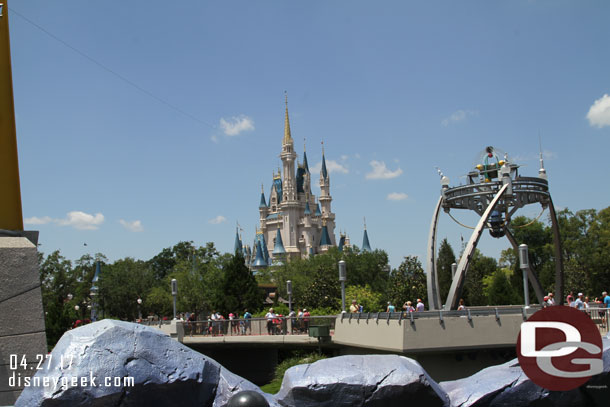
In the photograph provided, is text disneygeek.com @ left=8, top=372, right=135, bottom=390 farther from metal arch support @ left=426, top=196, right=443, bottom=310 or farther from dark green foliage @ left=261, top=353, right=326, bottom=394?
metal arch support @ left=426, top=196, right=443, bottom=310

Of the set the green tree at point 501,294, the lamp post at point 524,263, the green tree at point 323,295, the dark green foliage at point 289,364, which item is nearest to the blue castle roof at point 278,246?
the green tree at point 323,295

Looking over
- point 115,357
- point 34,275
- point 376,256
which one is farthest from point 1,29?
point 376,256

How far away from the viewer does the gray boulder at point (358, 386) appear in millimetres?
12430

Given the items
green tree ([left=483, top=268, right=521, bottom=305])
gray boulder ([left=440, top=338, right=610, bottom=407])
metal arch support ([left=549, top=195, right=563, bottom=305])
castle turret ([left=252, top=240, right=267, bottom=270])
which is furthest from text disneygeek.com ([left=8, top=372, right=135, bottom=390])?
castle turret ([left=252, top=240, right=267, bottom=270])

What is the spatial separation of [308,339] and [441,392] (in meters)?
14.2

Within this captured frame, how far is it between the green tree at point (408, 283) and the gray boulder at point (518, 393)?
27360 mm

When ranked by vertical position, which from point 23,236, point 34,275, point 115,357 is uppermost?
point 23,236

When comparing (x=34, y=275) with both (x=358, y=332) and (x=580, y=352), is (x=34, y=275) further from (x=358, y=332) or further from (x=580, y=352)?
(x=358, y=332)

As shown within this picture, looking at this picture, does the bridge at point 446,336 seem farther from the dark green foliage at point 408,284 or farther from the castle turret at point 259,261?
the castle turret at point 259,261

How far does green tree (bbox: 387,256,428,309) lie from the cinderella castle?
8984cm

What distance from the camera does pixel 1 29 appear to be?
1272 cm

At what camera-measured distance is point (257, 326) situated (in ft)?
97.5

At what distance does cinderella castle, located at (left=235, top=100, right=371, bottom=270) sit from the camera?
138m

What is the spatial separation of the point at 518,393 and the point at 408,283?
2837 cm
